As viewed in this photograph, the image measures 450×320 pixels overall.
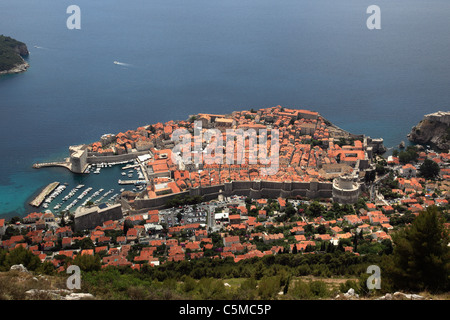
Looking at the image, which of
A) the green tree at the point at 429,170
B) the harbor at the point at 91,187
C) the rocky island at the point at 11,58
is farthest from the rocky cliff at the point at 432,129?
the rocky island at the point at 11,58

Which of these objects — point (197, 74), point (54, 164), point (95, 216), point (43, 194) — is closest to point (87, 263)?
point (95, 216)

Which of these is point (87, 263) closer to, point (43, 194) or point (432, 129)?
point (43, 194)

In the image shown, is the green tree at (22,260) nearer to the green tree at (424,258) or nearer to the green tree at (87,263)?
the green tree at (87,263)

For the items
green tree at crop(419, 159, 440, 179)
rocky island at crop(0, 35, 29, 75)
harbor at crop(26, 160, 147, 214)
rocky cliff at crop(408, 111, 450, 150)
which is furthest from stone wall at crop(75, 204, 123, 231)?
rocky island at crop(0, 35, 29, 75)

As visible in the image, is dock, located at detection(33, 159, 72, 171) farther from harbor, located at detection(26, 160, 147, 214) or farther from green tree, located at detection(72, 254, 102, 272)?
green tree, located at detection(72, 254, 102, 272)

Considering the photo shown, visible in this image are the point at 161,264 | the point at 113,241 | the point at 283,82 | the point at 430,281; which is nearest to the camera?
the point at 430,281

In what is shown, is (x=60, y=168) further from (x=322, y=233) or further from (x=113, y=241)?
(x=322, y=233)

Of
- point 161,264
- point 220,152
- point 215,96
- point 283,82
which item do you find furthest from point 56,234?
point 283,82
